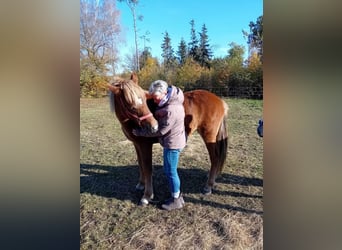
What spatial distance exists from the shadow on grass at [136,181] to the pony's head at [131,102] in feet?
0.63

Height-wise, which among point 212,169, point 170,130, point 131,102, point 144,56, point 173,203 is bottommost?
point 173,203

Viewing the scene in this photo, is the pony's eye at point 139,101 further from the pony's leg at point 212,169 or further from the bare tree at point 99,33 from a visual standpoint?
the pony's leg at point 212,169

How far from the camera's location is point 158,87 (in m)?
1.10

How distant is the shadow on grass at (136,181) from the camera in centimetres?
115

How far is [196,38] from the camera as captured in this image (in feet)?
3.66

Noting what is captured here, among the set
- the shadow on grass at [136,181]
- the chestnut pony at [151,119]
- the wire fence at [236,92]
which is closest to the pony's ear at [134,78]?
the chestnut pony at [151,119]

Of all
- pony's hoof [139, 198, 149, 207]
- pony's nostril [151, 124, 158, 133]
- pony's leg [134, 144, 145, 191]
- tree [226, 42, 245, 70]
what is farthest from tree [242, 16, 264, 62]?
pony's hoof [139, 198, 149, 207]

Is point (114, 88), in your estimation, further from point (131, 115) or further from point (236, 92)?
point (236, 92)

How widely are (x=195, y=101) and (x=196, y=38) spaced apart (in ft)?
0.76

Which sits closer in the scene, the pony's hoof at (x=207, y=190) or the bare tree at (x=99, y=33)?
the bare tree at (x=99, y=33)

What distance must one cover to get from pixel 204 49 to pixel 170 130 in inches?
12.6

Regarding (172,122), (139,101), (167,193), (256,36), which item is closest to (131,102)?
(139,101)
